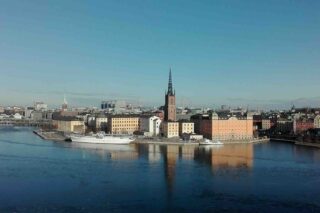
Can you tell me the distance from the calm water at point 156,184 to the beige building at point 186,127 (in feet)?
36.2

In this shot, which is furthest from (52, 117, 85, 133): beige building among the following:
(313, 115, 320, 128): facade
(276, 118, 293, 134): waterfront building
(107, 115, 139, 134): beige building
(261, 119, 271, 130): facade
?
(313, 115, 320, 128): facade

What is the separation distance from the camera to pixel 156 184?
11.3m

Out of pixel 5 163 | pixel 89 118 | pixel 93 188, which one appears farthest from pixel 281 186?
pixel 89 118

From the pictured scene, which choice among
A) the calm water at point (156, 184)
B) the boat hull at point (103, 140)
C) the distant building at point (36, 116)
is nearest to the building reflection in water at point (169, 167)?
the calm water at point (156, 184)

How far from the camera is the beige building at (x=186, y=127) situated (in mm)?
28641

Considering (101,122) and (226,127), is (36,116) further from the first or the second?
(226,127)

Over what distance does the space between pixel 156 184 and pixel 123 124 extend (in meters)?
20.8

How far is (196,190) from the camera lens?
34.7 feet

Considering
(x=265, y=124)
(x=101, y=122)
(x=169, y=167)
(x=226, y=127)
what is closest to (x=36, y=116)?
(x=101, y=122)

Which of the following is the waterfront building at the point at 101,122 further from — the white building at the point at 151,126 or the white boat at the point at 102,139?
the white boat at the point at 102,139

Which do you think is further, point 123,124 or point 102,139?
point 123,124

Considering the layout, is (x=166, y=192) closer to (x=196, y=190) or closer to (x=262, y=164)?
(x=196, y=190)

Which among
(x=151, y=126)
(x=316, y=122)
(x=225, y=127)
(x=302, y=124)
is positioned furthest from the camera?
(x=316, y=122)

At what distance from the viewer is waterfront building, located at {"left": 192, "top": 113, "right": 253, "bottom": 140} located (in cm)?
2752
